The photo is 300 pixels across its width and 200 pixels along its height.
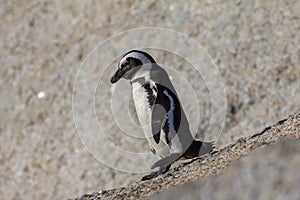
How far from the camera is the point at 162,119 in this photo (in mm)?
10492

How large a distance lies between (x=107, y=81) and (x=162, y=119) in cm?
852

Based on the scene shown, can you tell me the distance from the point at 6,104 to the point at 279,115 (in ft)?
19.9

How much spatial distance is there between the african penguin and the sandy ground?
6.02m

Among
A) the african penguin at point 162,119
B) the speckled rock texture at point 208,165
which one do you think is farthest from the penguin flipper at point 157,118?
the speckled rock texture at point 208,165

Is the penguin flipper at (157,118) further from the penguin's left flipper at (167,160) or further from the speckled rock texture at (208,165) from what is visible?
the speckled rock texture at (208,165)

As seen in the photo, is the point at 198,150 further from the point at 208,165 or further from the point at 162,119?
the point at 208,165

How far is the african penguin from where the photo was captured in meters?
10.5

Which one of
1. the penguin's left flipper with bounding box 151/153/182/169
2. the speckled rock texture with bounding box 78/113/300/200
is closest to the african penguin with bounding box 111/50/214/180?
the penguin's left flipper with bounding box 151/153/182/169

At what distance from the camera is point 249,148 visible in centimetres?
920

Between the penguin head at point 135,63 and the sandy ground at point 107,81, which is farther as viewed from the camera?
the sandy ground at point 107,81

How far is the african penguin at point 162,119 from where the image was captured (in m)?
10.5

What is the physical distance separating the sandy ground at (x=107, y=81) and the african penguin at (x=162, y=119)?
6.02 m

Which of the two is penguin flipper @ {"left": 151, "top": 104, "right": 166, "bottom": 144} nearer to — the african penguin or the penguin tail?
the african penguin

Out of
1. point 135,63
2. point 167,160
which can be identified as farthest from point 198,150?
point 135,63
